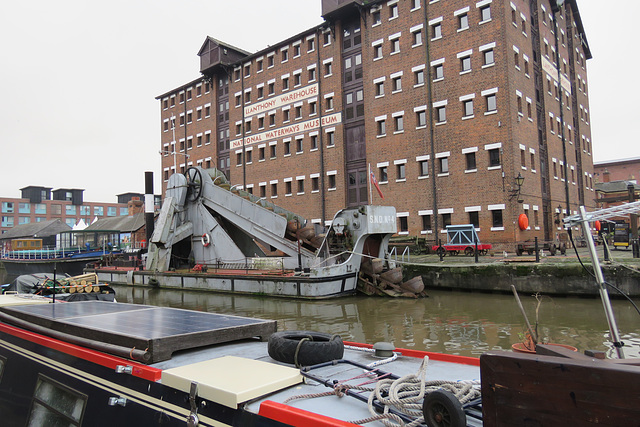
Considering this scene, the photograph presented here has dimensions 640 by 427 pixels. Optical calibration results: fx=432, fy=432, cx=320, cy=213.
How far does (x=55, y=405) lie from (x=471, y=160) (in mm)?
26364

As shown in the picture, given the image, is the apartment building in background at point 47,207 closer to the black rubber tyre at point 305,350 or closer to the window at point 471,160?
the window at point 471,160

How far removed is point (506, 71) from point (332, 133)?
13.4 m

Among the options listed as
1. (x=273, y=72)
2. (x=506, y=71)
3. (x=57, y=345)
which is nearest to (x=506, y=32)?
(x=506, y=71)

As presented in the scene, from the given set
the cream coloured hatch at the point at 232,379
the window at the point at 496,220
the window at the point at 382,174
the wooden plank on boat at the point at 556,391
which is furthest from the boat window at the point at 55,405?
the window at the point at 382,174

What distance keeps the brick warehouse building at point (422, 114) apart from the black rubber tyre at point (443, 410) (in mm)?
24727

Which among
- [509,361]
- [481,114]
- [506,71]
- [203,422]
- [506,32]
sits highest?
[506,32]

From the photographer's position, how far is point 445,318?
13.1 metres

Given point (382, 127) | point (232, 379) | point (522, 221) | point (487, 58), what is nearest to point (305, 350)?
point (232, 379)

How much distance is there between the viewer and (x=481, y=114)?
87.4 feet

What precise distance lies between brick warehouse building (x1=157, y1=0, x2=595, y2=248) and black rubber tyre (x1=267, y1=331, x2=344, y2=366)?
77.6ft

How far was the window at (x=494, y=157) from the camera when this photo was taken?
85.4 ft

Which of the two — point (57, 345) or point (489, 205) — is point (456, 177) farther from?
point (57, 345)

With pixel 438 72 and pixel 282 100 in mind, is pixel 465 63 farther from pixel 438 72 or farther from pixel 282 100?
pixel 282 100

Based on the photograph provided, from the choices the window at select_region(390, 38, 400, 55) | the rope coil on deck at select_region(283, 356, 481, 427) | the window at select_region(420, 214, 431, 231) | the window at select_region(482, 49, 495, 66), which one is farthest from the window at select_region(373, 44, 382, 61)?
the rope coil on deck at select_region(283, 356, 481, 427)
